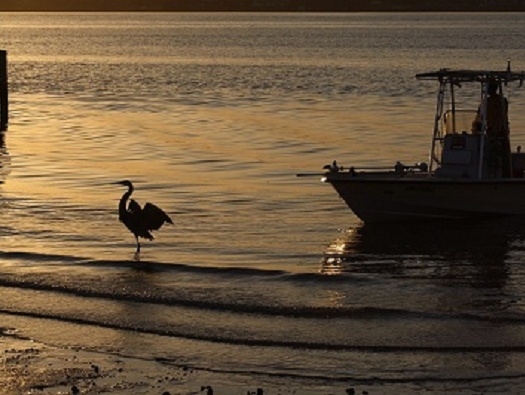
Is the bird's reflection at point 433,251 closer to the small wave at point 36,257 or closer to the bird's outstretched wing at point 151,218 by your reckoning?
the bird's outstretched wing at point 151,218

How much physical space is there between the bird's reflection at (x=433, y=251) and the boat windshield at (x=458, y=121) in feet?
5.54

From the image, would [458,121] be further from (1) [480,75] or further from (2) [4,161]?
(2) [4,161]

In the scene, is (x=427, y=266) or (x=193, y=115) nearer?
(x=427, y=266)

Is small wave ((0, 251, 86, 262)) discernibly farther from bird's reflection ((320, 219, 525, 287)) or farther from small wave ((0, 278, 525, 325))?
bird's reflection ((320, 219, 525, 287))

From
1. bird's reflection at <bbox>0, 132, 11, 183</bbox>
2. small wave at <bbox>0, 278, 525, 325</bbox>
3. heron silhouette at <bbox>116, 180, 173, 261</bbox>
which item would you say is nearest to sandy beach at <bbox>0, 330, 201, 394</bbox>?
small wave at <bbox>0, 278, 525, 325</bbox>

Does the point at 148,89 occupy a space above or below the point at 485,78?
below

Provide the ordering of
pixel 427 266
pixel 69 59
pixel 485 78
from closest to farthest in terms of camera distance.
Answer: pixel 427 266 < pixel 485 78 < pixel 69 59

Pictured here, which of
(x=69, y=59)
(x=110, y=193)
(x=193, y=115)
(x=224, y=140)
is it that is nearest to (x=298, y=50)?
(x=69, y=59)

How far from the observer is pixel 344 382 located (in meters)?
15.3

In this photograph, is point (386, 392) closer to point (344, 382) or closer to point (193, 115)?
point (344, 382)

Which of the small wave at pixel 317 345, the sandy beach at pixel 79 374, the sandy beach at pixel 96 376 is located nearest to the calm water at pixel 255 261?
the small wave at pixel 317 345

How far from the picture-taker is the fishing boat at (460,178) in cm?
2631

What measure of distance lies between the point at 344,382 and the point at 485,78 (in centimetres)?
1246

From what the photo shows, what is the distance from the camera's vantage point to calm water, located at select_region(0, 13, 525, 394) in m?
16.5
